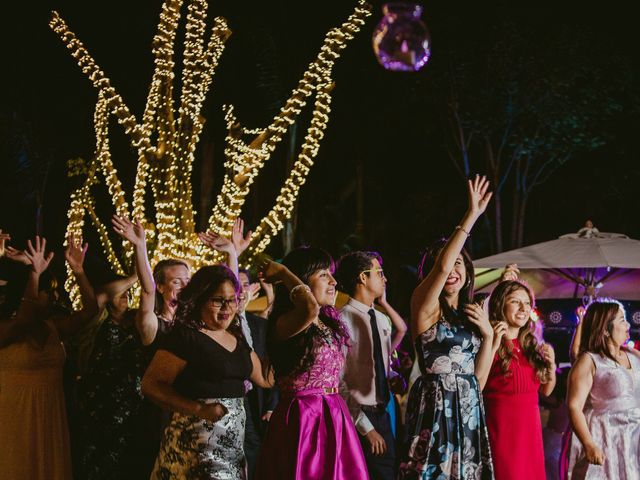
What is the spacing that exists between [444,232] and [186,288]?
19400 millimetres

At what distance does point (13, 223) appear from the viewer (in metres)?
20.3

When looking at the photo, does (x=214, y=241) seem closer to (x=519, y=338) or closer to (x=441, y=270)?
(x=441, y=270)

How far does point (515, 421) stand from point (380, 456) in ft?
3.39

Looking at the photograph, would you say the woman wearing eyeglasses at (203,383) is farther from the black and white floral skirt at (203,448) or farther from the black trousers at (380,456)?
the black trousers at (380,456)

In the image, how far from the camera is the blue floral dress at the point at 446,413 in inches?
195

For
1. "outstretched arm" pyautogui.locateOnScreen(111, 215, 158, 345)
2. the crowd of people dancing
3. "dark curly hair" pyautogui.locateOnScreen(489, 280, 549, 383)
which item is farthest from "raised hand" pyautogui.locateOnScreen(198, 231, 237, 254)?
"dark curly hair" pyautogui.locateOnScreen(489, 280, 549, 383)

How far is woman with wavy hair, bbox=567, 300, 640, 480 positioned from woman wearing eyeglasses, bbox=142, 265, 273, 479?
8.37 ft

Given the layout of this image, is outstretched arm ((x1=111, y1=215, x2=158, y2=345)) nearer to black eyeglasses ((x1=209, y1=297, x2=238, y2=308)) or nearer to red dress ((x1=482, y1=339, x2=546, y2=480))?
black eyeglasses ((x1=209, y1=297, x2=238, y2=308))

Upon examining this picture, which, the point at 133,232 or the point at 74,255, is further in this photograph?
the point at 74,255

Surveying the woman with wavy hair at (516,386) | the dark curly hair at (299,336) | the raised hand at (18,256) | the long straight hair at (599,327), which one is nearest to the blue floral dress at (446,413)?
the dark curly hair at (299,336)

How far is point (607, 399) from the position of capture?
6.17 m

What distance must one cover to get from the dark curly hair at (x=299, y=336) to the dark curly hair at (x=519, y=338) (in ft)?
4.73

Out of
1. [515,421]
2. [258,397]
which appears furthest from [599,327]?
[258,397]

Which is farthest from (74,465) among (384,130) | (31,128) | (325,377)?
(384,130)
